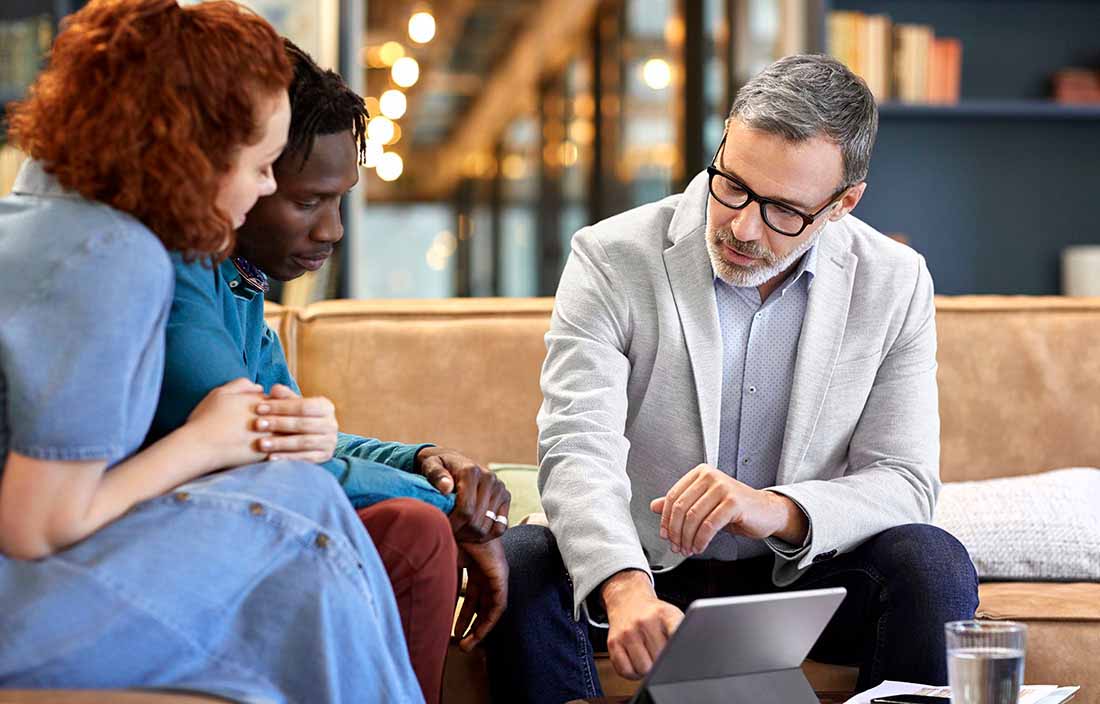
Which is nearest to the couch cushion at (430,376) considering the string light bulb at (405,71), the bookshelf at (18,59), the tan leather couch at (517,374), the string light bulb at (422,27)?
the tan leather couch at (517,374)

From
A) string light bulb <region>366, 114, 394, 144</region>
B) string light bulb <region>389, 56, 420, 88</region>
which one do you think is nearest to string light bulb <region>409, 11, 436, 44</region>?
string light bulb <region>389, 56, 420, 88</region>

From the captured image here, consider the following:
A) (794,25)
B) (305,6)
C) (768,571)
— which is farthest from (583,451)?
(794,25)

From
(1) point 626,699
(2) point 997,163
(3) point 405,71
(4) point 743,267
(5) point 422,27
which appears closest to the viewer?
(1) point 626,699

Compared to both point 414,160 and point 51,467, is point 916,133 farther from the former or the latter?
point 414,160

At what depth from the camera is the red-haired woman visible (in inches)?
43.7

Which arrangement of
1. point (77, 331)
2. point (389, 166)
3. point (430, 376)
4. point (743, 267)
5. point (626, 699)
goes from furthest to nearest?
point (389, 166) < point (430, 376) < point (743, 267) < point (626, 699) < point (77, 331)

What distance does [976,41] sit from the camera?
4.21m

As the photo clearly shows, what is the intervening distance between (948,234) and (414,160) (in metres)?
7.38

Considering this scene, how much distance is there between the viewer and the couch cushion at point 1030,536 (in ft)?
7.08

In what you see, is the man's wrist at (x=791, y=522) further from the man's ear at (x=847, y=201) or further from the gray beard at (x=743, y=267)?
the man's ear at (x=847, y=201)

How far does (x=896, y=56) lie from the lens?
396 centimetres

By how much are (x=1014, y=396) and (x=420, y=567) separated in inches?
56.7

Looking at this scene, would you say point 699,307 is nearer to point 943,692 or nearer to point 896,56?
point 943,692

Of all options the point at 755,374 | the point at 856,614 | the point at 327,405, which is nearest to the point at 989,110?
the point at 755,374
